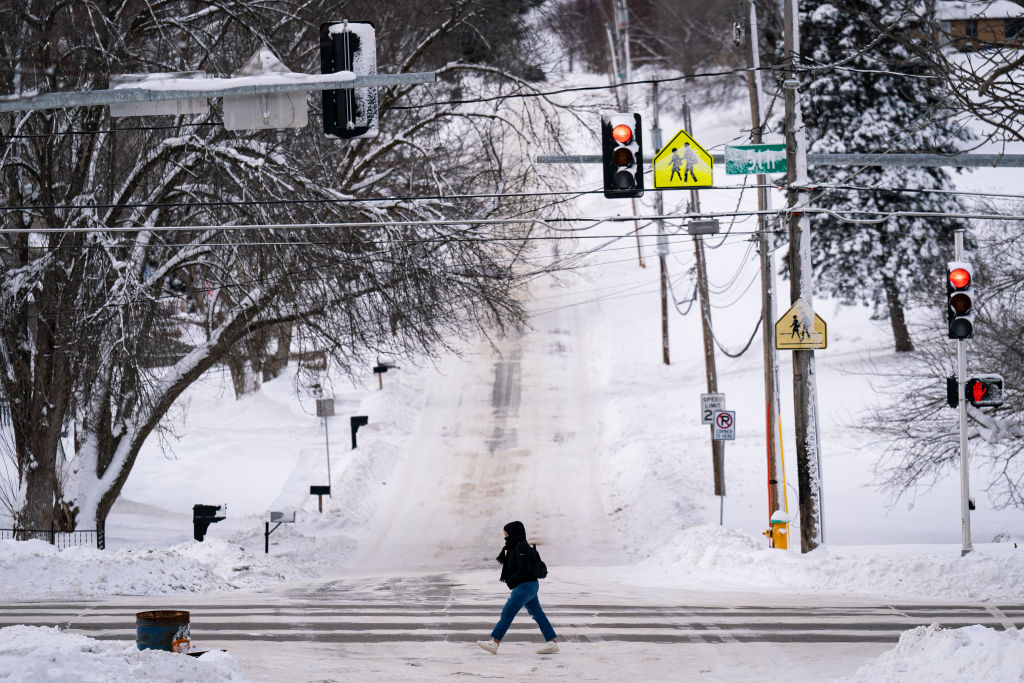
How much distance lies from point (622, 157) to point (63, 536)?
13.5m

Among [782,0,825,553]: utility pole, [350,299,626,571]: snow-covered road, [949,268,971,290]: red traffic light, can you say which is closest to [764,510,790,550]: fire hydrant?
[782,0,825,553]: utility pole

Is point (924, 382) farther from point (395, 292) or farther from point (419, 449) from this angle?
point (395, 292)

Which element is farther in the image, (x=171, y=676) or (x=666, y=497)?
(x=666, y=497)

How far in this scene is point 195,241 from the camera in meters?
20.5

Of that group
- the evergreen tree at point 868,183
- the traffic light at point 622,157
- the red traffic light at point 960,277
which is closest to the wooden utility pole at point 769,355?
the red traffic light at point 960,277

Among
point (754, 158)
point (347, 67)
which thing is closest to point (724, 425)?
point (754, 158)

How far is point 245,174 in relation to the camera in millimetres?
18906

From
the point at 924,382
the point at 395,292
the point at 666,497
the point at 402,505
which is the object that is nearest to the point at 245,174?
the point at 395,292

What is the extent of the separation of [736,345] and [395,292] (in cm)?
2698

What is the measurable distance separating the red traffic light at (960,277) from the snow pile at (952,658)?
754 centimetres

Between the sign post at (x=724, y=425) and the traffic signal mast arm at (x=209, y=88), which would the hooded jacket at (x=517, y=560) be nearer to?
the traffic signal mast arm at (x=209, y=88)

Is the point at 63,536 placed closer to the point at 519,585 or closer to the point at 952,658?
the point at 519,585

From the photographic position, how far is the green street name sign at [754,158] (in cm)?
1678

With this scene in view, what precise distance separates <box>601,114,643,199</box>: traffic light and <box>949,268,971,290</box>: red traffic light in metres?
5.70
